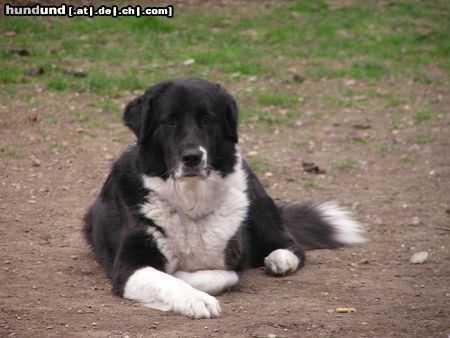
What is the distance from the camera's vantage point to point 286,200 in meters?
8.02

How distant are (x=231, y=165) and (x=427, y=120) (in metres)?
5.66

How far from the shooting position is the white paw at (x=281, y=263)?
5.98m

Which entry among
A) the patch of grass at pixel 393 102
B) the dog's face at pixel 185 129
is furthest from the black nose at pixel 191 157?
the patch of grass at pixel 393 102

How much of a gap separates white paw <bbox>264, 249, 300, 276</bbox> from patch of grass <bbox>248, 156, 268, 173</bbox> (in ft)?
9.11

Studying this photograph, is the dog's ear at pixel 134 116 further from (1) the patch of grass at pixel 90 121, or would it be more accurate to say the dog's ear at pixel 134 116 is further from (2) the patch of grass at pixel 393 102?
(2) the patch of grass at pixel 393 102

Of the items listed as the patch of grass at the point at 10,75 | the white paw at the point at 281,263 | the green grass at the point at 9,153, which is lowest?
the white paw at the point at 281,263

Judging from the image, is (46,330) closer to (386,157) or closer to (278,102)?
(386,157)

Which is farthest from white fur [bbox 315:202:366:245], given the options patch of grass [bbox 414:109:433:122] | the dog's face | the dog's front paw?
patch of grass [bbox 414:109:433:122]

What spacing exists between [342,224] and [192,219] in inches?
65.0

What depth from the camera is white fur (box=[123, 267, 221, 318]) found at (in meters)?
4.99

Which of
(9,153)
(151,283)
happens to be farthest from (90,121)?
(151,283)

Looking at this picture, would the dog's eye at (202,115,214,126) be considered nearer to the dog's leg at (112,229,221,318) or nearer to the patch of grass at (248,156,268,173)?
the dog's leg at (112,229,221,318)

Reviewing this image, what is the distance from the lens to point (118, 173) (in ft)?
19.5

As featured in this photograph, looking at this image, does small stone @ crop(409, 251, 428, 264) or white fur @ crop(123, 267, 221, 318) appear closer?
white fur @ crop(123, 267, 221, 318)
